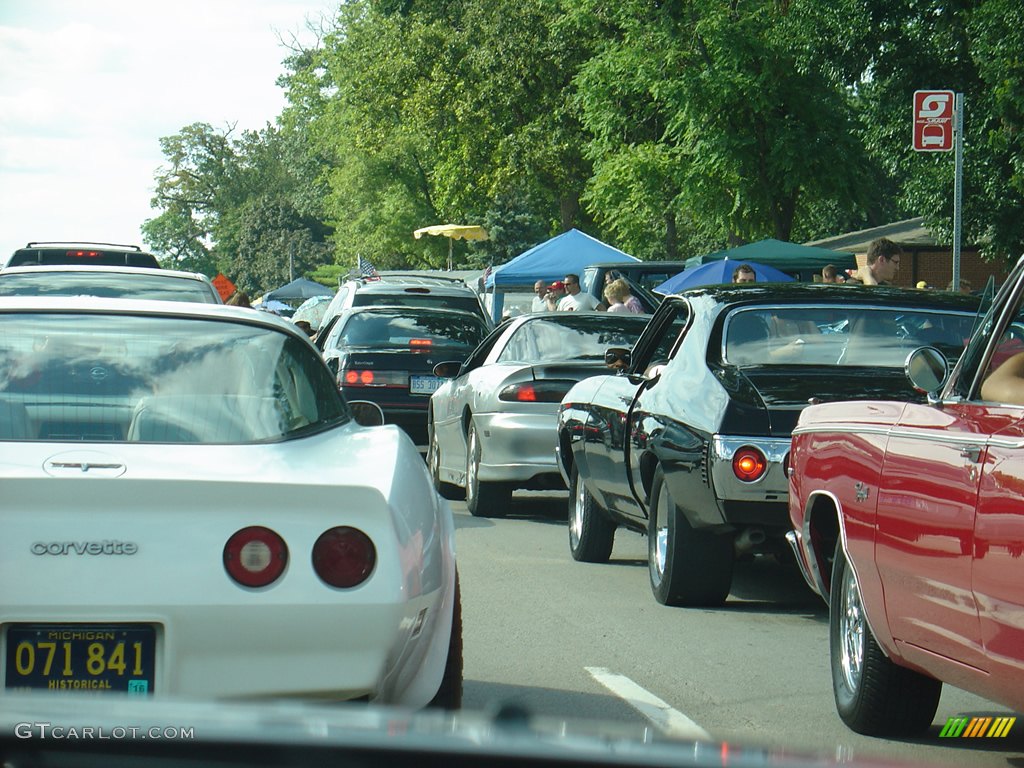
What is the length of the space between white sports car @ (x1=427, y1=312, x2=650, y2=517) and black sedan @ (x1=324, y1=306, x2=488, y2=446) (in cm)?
324

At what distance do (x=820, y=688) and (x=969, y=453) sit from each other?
218cm

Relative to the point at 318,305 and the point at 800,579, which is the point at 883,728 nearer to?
the point at 800,579

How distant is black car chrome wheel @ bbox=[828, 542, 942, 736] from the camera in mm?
5496

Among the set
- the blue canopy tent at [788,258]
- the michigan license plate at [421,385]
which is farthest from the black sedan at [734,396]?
the blue canopy tent at [788,258]

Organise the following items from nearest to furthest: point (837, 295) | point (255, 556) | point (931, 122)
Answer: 1. point (255, 556)
2. point (837, 295)
3. point (931, 122)

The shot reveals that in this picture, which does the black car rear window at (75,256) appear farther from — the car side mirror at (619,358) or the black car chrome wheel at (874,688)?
the black car chrome wheel at (874,688)

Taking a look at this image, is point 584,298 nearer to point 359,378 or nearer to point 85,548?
point 359,378

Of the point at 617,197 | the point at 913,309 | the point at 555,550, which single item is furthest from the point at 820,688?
the point at 617,197

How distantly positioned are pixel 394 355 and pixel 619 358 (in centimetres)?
714

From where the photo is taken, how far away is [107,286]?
1220 centimetres

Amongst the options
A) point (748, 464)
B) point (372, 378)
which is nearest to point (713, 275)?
point (372, 378)

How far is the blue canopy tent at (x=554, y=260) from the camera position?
2956 cm

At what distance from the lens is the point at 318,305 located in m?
48.3

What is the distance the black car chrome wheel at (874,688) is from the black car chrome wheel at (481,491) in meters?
6.95
